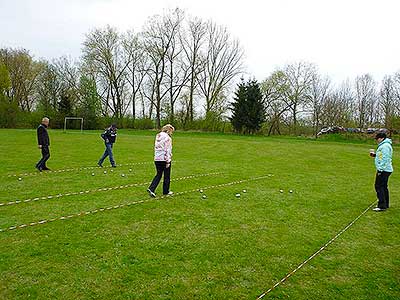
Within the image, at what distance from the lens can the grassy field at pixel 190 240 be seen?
416 cm

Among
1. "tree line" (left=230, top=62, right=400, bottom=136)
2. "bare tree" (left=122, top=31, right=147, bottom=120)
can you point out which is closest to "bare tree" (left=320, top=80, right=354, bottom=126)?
"tree line" (left=230, top=62, right=400, bottom=136)

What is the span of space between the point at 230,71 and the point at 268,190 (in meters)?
42.7

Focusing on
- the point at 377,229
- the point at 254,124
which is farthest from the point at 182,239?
the point at 254,124

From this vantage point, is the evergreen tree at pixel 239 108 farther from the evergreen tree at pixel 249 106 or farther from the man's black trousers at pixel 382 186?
the man's black trousers at pixel 382 186

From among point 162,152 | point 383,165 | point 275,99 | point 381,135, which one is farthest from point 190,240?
point 275,99

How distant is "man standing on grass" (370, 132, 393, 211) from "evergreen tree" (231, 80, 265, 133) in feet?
100

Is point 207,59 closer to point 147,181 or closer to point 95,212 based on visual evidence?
point 147,181

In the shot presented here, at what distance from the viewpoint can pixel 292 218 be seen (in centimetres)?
712

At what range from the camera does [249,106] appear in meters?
38.4

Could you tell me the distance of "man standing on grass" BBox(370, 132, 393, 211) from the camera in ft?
25.5

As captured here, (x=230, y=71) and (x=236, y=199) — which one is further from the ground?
(x=230, y=71)

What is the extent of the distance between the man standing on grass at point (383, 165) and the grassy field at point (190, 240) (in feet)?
1.04

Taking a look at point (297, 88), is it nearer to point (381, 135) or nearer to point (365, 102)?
point (365, 102)

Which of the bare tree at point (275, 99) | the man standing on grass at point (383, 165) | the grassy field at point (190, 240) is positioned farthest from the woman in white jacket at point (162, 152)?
the bare tree at point (275, 99)
